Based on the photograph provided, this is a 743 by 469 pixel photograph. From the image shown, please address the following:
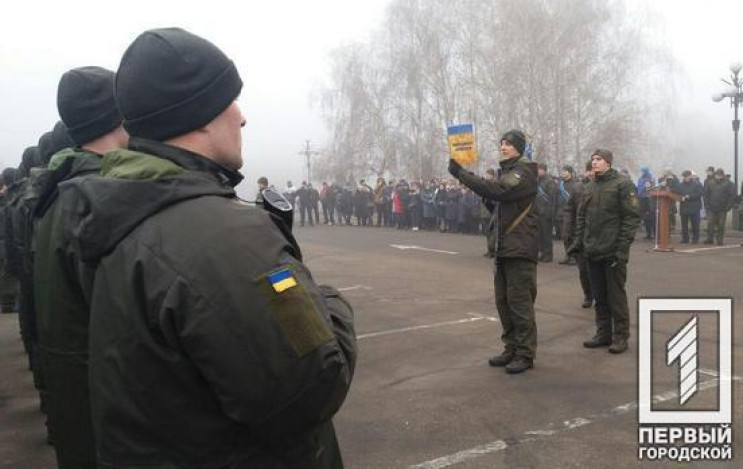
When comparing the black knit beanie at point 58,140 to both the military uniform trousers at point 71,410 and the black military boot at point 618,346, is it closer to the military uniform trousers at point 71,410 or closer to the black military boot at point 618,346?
the military uniform trousers at point 71,410

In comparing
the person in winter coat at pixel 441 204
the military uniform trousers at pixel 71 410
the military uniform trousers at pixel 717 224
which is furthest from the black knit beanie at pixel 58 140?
the person in winter coat at pixel 441 204

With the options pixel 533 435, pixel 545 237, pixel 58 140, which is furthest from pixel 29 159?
pixel 545 237

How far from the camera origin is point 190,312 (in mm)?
1347

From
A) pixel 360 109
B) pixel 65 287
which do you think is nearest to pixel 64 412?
pixel 65 287

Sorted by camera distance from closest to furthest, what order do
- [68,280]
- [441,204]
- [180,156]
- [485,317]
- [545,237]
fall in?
1. [180,156]
2. [68,280]
3. [485,317]
4. [545,237]
5. [441,204]

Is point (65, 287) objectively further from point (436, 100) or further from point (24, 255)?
point (436, 100)

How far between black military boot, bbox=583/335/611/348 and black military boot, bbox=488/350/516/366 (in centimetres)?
99

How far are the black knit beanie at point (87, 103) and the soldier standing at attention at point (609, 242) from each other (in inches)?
191

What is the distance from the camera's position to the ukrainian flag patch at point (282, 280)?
135cm

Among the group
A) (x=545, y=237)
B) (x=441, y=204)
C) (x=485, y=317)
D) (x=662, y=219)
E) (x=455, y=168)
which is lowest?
(x=485, y=317)

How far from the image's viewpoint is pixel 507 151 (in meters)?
5.75

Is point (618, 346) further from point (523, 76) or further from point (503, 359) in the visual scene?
point (523, 76)

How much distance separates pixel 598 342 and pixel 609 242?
39.4 inches

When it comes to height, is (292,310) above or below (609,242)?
above
